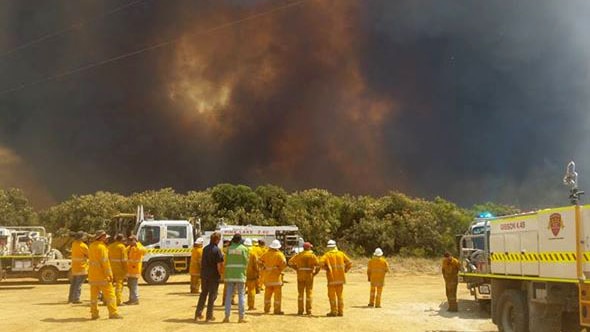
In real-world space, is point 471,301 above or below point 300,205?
below

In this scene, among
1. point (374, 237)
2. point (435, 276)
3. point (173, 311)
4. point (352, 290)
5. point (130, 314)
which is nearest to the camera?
point (130, 314)

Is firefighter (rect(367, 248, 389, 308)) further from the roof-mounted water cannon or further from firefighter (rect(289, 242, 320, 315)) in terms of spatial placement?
the roof-mounted water cannon

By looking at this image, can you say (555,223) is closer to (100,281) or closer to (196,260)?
(100,281)

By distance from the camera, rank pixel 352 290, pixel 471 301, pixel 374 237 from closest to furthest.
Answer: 1. pixel 471 301
2. pixel 352 290
3. pixel 374 237

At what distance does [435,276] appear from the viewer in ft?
129

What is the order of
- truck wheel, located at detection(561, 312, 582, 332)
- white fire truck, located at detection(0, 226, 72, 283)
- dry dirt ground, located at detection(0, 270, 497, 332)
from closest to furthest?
truck wheel, located at detection(561, 312, 582, 332), dry dirt ground, located at detection(0, 270, 497, 332), white fire truck, located at detection(0, 226, 72, 283)

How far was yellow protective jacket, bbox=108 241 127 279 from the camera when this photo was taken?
55.7 ft

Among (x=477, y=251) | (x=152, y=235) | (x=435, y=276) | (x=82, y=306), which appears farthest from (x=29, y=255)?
(x=435, y=276)

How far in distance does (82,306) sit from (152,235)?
31.0ft

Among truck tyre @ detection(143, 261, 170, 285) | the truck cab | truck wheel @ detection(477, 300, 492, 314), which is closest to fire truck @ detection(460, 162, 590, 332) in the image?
the truck cab

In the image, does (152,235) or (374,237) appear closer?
(152,235)

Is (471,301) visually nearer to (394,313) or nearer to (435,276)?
(394,313)

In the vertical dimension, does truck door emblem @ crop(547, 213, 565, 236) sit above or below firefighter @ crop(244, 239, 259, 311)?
above

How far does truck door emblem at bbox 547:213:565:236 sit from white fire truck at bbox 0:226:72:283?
2339 centimetres
